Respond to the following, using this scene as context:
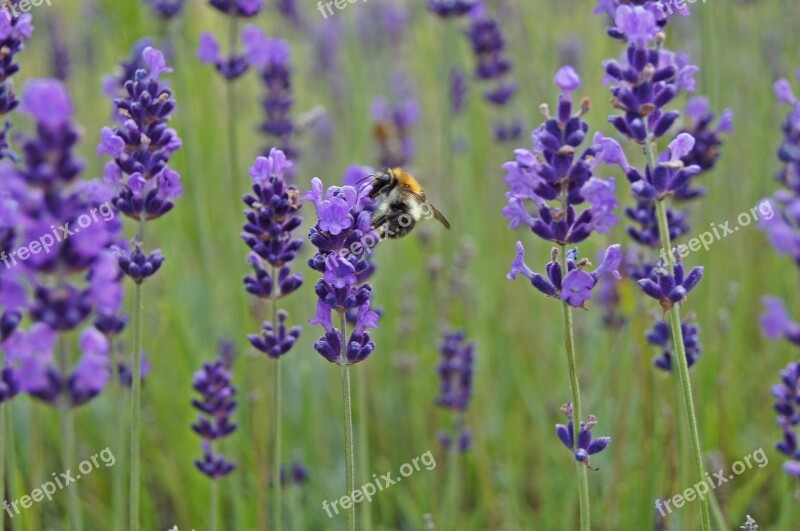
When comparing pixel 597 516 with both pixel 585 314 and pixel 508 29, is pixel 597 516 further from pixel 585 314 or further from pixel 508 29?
pixel 508 29

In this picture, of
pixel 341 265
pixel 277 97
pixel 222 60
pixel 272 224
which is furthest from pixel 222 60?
pixel 341 265

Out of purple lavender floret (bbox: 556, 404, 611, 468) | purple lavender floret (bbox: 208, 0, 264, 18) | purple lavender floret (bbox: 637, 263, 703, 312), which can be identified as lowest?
purple lavender floret (bbox: 556, 404, 611, 468)

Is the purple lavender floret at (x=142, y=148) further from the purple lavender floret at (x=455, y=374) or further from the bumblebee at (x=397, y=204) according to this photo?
the purple lavender floret at (x=455, y=374)

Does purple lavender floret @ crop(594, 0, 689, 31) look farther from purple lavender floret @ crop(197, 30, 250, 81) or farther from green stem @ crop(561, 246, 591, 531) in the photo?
purple lavender floret @ crop(197, 30, 250, 81)

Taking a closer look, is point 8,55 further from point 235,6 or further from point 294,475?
point 294,475

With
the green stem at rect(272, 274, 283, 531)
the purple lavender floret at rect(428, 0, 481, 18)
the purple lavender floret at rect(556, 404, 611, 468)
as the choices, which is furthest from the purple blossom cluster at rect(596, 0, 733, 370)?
the purple lavender floret at rect(428, 0, 481, 18)

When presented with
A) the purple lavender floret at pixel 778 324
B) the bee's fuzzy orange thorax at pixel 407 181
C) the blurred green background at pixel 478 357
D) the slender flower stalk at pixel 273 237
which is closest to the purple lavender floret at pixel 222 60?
the blurred green background at pixel 478 357

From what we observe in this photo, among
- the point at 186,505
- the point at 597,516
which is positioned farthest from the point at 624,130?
the point at 186,505
